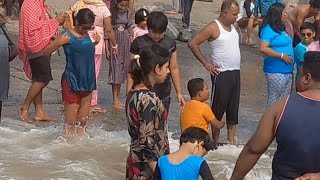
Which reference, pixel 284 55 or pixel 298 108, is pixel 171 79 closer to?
pixel 284 55

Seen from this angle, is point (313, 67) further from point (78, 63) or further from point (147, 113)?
point (78, 63)

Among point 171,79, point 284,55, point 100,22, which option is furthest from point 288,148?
point 100,22

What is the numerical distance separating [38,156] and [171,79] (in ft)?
5.09

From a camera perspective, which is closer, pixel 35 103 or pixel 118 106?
pixel 35 103

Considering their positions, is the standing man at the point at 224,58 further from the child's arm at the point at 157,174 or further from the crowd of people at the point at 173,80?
the child's arm at the point at 157,174

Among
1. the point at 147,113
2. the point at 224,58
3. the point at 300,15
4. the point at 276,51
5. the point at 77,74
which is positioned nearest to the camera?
the point at 147,113

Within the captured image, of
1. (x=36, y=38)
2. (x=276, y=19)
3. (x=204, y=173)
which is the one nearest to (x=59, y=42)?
(x=36, y=38)

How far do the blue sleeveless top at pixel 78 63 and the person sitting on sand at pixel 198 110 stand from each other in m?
1.40

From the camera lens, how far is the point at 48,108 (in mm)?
10344

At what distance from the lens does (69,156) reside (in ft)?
26.9

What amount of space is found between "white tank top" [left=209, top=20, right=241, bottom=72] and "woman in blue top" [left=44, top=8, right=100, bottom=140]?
1.33 meters

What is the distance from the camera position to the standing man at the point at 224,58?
8.21m

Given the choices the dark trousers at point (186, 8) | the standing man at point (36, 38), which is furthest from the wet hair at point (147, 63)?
the dark trousers at point (186, 8)

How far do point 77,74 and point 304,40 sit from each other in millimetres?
2502
